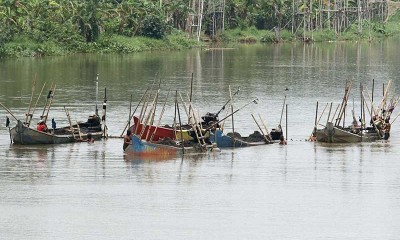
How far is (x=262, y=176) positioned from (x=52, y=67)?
113 ft

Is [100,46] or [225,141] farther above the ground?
[100,46]

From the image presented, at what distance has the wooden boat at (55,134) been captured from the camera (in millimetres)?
37344

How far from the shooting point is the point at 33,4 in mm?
76250

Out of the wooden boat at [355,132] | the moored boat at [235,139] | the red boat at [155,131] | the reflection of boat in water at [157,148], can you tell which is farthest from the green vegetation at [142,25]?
the reflection of boat in water at [157,148]

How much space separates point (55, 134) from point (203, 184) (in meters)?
7.59

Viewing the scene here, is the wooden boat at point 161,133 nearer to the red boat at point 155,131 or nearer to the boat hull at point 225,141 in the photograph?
the red boat at point 155,131

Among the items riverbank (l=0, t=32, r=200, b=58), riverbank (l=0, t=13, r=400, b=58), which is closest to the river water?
riverbank (l=0, t=32, r=200, b=58)

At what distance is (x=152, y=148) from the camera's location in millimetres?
35969

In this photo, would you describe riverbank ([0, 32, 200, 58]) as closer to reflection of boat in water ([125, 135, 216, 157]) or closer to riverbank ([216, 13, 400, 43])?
riverbank ([216, 13, 400, 43])

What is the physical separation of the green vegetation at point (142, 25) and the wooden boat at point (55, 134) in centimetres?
3395

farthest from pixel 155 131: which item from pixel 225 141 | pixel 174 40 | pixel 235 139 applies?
pixel 174 40

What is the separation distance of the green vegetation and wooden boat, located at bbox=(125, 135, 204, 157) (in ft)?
123

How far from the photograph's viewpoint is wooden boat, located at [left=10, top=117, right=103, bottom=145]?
37344 millimetres

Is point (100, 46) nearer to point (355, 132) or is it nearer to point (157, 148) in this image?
point (355, 132)
